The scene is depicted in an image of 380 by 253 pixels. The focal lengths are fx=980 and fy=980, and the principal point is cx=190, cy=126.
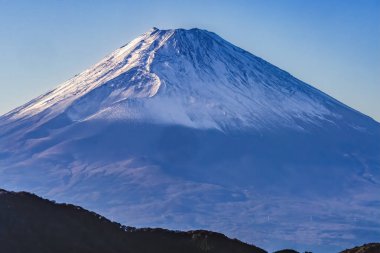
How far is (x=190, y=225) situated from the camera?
184000 millimetres

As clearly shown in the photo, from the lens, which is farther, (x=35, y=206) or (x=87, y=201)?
(x=87, y=201)

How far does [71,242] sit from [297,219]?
177 meters

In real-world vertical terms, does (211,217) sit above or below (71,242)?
above

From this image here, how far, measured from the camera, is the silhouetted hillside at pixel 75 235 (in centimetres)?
2072

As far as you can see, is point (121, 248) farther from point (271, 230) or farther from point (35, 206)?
point (271, 230)

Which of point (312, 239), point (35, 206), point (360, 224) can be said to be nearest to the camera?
point (35, 206)

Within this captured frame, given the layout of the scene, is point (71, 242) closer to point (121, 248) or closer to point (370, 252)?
point (121, 248)

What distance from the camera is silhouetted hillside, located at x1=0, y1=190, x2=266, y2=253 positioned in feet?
68.0

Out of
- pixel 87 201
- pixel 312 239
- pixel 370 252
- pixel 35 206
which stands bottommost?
pixel 370 252

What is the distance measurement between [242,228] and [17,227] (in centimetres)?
16336

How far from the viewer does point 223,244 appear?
2405cm

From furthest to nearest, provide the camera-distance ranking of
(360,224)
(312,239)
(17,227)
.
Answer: (360,224) < (312,239) < (17,227)

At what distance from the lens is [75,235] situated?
71.3ft

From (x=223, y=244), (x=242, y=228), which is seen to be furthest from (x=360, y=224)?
(x=223, y=244)
